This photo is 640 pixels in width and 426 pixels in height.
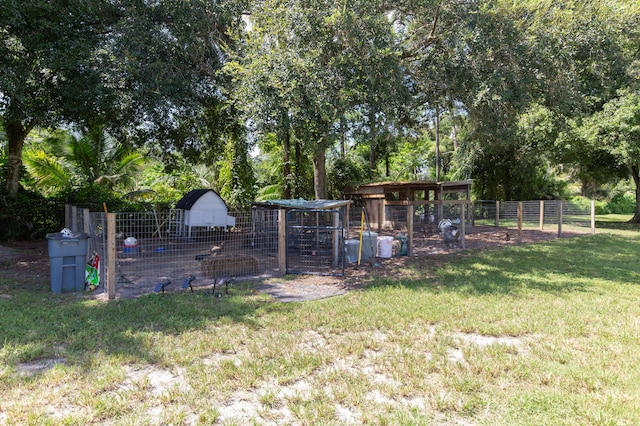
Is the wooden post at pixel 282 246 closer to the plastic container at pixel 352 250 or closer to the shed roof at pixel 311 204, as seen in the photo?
the shed roof at pixel 311 204

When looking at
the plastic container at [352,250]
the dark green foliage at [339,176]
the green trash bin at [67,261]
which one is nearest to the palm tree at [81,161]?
the green trash bin at [67,261]

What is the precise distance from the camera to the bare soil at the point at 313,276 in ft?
20.7

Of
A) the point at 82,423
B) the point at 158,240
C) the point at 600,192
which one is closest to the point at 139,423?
the point at 82,423

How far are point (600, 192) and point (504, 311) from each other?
1950 inches

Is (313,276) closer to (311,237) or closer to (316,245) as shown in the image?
(316,245)

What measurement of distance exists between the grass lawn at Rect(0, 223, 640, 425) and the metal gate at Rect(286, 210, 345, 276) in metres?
2.01

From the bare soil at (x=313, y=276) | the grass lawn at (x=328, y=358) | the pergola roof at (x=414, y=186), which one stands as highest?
the pergola roof at (x=414, y=186)

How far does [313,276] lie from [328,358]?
3928mm

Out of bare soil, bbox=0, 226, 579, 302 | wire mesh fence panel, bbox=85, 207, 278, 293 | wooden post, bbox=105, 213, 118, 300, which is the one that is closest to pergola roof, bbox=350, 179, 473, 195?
bare soil, bbox=0, 226, 579, 302

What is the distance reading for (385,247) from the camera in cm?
968

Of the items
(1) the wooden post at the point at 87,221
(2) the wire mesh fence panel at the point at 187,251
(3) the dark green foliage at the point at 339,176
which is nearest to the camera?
(1) the wooden post at the point at 87,221

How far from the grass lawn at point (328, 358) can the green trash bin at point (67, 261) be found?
37cm

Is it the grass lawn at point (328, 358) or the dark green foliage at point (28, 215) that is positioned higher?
the dark green foliage at point (28, 215)


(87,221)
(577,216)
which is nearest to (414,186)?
(577,216)
